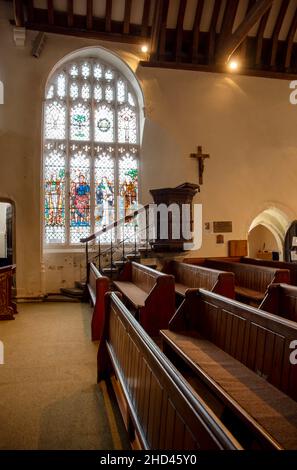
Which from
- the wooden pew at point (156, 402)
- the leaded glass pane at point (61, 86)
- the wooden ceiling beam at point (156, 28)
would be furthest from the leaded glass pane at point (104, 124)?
the wooden pew at point (156, 402)

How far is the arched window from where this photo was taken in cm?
772

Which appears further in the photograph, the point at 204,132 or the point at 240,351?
the point at 204,132

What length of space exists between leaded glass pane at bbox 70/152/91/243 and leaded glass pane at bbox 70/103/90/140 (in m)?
0.43

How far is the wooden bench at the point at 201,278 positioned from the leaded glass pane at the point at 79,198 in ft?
7.92

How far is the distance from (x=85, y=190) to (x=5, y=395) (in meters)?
5.66

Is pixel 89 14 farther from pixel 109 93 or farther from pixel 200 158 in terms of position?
pixel 200 158

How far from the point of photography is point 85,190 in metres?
7.87

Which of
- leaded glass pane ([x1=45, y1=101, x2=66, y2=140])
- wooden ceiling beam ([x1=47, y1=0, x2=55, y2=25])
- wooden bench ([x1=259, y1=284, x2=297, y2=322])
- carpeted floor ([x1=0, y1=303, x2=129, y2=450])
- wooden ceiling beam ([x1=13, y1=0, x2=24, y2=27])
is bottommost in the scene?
carpeted floor ([x1=0, y1=303, x2=129, y2=450])

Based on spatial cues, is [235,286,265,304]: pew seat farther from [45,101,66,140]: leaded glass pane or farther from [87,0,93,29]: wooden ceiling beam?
[87,0,93,29]: wooden ceiling beam

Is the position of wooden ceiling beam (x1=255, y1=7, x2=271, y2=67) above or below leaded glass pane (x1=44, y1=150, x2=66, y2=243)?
above

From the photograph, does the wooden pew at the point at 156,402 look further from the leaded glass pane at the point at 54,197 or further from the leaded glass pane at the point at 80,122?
the leaded glass pane at the point at 80,122

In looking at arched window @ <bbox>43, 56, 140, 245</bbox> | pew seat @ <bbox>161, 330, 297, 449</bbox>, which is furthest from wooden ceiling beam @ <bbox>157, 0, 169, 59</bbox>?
pew seat @ <bbox>161, 330, 297, 449</bbox>
